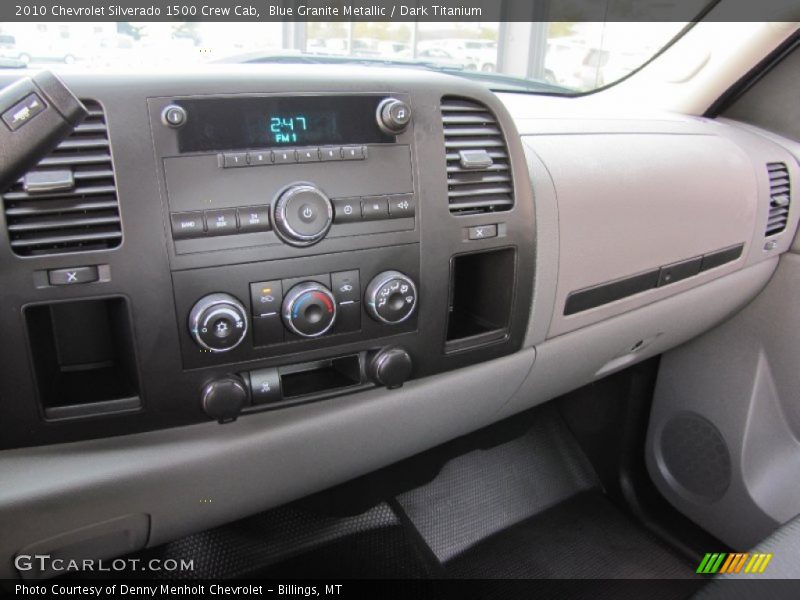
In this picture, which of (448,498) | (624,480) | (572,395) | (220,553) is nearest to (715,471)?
(624,480)

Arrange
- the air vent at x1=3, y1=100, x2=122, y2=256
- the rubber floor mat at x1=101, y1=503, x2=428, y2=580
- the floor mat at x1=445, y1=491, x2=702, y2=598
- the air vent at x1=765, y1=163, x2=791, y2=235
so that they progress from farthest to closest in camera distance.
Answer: the air vent at x1=765, y1=163, x2=791, y2=235, the floor mat at x1=445, y1=491, x2=702, y2=598, the rubber floor mat at x1=101, y1=503, x2=428, y2=580, the air vent at x1=3, y1=100, x2=122, y2=256

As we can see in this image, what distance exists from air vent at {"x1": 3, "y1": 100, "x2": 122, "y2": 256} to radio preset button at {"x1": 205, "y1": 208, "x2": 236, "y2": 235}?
0.10 m

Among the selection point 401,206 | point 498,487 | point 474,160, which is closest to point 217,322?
point 401,206

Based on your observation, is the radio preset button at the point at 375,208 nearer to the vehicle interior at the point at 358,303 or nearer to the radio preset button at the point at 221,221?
the vehicle interior at the point at 358,303

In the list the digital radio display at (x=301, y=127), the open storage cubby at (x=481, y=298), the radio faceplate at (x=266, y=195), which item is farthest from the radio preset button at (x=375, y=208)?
the open storage cubby at (x=481, y=298)

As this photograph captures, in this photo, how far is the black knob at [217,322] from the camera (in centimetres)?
82

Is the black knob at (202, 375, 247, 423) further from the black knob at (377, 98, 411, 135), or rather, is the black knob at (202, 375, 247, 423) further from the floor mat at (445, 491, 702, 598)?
the floor mat at (445, 491, 702, 598)

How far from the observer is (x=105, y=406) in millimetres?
816

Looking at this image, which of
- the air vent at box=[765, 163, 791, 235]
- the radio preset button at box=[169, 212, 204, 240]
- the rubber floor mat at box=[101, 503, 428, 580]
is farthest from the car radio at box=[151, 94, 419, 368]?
the air vent at box=[765, 163, 791, 235]

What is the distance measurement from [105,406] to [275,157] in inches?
14.8

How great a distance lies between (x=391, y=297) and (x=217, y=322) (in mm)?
249

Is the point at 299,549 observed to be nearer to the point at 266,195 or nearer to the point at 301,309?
the point at 301,309

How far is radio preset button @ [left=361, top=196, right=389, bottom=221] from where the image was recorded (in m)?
0.90

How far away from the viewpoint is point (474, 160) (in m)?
1.00
